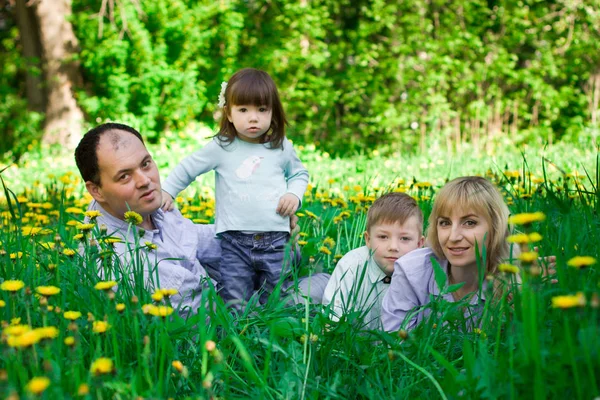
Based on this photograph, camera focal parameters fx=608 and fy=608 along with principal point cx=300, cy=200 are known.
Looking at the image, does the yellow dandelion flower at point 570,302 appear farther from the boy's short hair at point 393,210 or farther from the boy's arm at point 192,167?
the boy's arm at point 192,167

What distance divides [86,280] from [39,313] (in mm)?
179

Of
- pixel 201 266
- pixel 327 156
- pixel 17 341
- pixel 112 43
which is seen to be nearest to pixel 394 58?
pixel 327 156

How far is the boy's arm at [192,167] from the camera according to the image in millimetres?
3037

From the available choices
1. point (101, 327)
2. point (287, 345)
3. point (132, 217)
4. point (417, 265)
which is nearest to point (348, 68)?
point (417, 265)

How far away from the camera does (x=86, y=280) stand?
6.41 ft

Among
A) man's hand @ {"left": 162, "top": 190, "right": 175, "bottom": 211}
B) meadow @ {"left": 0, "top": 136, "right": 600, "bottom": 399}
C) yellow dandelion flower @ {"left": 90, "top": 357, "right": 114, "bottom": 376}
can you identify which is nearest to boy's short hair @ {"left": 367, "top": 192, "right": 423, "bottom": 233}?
meadow @ {"left": 0, "top": 136, "right": 600, "bottom": 399}

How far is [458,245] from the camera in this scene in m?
2.21

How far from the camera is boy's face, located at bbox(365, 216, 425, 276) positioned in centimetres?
265

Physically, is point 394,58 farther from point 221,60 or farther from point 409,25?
point 221,60

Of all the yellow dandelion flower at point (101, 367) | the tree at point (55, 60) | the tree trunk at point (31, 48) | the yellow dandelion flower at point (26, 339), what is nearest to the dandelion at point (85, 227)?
the yellow dandelion flower at point (26, 339)

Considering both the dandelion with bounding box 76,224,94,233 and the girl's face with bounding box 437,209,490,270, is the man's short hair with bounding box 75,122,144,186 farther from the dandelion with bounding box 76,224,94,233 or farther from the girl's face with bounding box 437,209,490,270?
the girl's face with bounding box 437,209,490,270

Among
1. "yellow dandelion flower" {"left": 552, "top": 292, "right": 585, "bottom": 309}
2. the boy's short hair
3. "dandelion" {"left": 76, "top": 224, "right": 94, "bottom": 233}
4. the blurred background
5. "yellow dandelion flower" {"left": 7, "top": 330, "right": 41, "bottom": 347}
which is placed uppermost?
the blurred background

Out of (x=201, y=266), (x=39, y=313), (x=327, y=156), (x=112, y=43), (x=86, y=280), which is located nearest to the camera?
(x=39, y=313)

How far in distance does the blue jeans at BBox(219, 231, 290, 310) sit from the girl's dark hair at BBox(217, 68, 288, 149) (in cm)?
47
